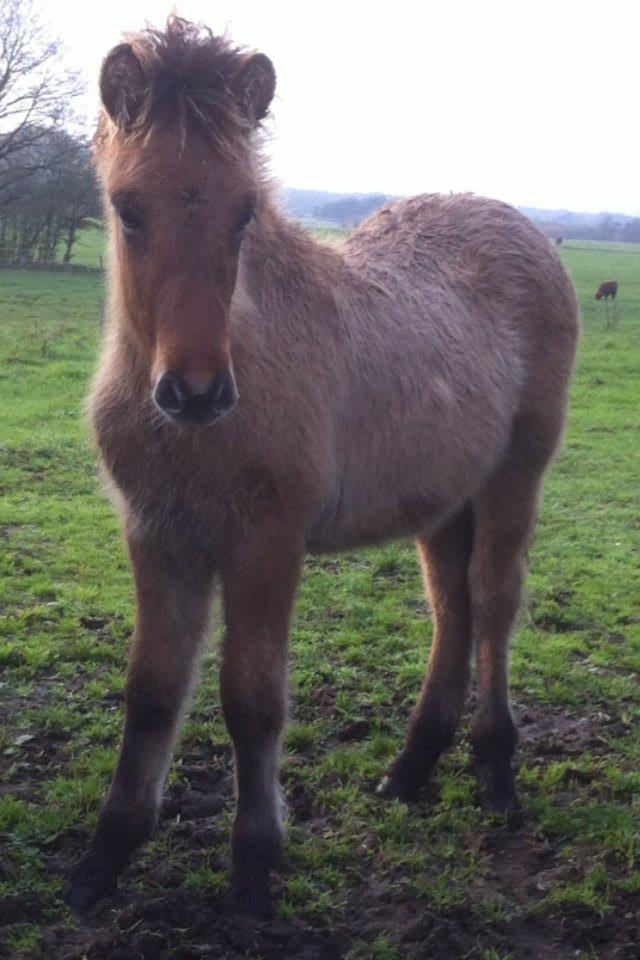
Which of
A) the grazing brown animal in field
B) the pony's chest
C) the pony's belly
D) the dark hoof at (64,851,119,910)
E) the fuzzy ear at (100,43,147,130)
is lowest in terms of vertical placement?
the dark hoof at (64,851,119,910)

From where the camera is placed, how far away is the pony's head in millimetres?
2795

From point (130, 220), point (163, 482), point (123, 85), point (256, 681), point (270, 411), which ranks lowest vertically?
point (256, 681)

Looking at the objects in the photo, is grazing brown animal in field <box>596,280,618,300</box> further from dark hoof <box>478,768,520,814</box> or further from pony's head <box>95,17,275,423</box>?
pony's head <box>95,17,275,423</box>

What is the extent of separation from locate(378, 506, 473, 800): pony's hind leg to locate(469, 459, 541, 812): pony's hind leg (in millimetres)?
95

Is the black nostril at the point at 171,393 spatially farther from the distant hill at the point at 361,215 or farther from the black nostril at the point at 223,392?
the distant hill at the point at 361,215

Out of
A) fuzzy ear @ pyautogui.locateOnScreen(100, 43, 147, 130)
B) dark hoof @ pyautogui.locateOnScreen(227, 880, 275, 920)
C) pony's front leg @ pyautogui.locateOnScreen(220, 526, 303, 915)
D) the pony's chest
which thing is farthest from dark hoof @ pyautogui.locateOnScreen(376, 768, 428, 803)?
fuzzy ear @ pyautogui.locateOnScreen(100, 43, 147, 130)

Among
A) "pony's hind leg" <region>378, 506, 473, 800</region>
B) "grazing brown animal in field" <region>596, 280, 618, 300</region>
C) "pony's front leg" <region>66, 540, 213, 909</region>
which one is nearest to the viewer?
"pony's front leg" <region>66, 540, 213, 909</region>

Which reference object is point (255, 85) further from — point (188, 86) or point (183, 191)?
point (183, 191)

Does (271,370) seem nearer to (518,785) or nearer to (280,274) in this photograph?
(280,274)

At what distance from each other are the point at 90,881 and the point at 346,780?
1.31m

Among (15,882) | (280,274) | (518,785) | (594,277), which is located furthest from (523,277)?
(594,277)

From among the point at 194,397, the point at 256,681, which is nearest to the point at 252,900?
the point at 256,681

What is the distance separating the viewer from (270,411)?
331 cm

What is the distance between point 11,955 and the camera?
118 inches
